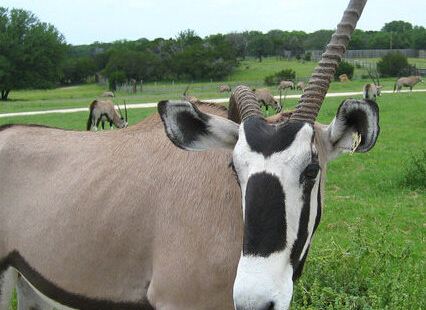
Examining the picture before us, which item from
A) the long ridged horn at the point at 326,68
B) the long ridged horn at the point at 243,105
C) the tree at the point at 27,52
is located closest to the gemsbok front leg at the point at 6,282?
the long ridged horn at the point at 243,105

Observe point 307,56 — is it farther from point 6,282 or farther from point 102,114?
point 6,282

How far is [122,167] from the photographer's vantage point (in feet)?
13.7

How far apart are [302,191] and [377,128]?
0.60 meters

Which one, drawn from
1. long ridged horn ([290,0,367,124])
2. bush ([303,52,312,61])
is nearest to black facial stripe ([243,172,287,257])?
long ridged horn ([290,0,367,124])

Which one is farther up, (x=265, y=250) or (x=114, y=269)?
(x=265, y=250)

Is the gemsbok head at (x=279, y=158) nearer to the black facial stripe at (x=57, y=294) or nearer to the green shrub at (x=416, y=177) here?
the black facial stripe at (x=57, y=294)

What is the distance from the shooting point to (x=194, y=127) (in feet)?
11.6

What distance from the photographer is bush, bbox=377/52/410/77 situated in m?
75.2

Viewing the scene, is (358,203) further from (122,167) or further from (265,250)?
(265,250)

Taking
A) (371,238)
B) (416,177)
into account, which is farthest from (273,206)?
(416,177)

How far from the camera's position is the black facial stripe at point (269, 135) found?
9.94ft

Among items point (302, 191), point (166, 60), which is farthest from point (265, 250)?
point (166, 60)

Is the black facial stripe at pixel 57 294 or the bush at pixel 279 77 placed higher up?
the black facial stripe at pixel 57 294

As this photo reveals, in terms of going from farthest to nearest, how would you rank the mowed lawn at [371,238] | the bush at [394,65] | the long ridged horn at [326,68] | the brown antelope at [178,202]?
1. the bush at [394,65]
2. the mowed lawn at [371,238]
3. the long ridged horn at [326,68]
4. the brown antelope at [178,202]
